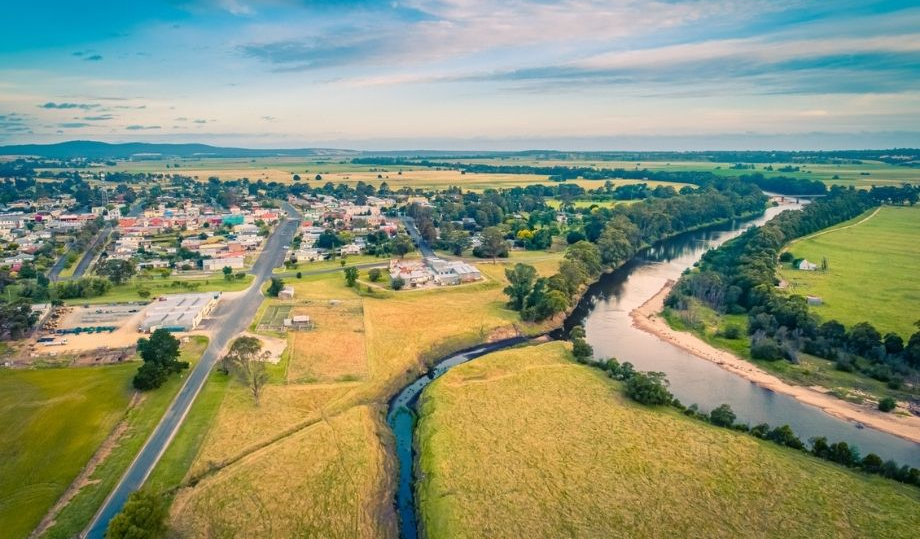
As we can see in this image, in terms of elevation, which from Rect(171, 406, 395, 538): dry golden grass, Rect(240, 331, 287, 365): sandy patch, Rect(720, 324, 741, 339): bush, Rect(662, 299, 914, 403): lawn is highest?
Rect(720, 324, 741, 339): bush

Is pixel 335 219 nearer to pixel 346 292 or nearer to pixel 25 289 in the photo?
pixel 346 292

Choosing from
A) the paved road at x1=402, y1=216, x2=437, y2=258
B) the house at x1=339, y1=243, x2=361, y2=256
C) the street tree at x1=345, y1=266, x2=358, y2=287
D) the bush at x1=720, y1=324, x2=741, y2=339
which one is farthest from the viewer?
the paved road at x1=402, y1=216, x2=437, y2=258

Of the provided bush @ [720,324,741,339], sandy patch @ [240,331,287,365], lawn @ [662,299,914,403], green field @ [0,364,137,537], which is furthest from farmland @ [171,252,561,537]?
bush @ [720,324,741,339]

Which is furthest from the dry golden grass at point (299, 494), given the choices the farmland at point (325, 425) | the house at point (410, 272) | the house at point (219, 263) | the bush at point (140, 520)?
the house at point (219, 263)

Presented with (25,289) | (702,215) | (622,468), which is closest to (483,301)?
(622,468)

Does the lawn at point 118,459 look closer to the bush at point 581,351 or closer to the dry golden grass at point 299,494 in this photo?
the dry golden grass at point 299,494

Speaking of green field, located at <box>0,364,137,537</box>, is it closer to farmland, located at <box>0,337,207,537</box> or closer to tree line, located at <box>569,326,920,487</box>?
farmland, located at <box>0,337,207,537</box>
